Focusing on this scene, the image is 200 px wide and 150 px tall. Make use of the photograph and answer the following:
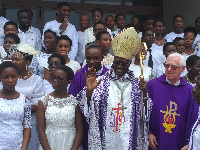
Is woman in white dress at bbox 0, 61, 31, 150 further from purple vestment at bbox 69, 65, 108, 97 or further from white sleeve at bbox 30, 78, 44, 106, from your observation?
purple vestment at bbox 69, 65, 108, 97

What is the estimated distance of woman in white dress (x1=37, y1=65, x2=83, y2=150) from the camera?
4891mm

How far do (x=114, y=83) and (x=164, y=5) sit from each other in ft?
24.5

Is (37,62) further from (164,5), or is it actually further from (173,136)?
(164,5)

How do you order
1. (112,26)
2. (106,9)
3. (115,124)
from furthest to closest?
(106,9)
(112,26)
(115,124)

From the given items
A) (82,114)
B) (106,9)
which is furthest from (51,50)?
(106,9)

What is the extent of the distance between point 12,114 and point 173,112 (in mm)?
2099

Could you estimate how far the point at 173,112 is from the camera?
521 cm

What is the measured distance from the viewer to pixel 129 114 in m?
4.95

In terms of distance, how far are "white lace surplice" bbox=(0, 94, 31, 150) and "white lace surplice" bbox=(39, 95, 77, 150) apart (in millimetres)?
306

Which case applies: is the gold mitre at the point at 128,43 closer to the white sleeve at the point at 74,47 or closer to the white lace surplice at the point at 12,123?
the white lace surplice at the point at 12,123

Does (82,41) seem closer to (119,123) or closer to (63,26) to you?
(63,26)

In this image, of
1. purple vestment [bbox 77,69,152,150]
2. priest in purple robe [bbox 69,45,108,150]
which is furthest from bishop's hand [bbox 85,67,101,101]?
priest in purple robe [bbox 69,45,108,150]

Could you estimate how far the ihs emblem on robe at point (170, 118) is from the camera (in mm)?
5207

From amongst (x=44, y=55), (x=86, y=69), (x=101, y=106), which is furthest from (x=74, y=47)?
(x=101, y=106)
